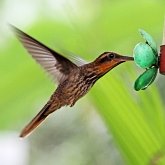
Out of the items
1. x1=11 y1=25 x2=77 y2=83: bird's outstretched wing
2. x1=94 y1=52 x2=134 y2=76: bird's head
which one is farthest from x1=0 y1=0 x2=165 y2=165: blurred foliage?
x1=94 y1=52 x2=134 y2=76: bird's head

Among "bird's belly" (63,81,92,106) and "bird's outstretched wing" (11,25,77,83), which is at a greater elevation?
"bird's outstretched wing" (11,25,77,83)

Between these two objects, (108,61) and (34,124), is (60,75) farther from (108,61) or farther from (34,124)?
(108,61)

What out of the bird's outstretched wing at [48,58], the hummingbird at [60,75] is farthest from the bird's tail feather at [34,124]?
the bird's outstretched wing at [48,58]

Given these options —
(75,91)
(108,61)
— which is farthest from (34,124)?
(108,61)

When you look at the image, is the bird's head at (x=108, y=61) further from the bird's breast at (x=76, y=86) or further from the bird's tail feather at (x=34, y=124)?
the bird's tail feather at (x=34, y=124)

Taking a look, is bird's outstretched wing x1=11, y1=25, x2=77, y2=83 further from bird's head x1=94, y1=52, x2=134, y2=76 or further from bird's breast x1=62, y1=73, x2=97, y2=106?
bird's head x1=94, y1=52, x2=134, y2=76

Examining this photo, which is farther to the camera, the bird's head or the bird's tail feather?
the bird's tail feather

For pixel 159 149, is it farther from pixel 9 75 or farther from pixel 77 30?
pixel 9 75

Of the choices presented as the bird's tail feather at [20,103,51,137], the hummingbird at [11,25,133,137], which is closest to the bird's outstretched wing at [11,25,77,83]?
the hummingbird at [11,25,133,137]
